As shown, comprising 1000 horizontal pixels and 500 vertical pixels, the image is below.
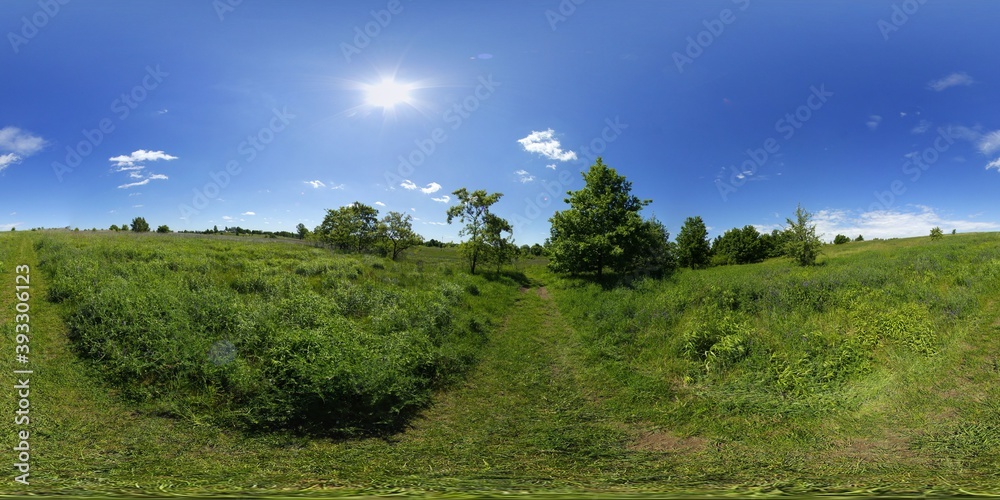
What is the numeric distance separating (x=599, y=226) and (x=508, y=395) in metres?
20.9

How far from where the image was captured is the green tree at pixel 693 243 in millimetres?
47531

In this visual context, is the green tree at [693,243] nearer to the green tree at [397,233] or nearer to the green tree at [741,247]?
the green tree at [741,247]

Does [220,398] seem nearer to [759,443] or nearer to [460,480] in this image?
[460,480]

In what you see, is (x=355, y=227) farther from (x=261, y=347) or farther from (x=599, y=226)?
(x=261, y=347)

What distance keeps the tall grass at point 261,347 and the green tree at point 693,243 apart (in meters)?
40.8

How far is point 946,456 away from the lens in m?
5.23

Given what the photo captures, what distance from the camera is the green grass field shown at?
15.9 feet

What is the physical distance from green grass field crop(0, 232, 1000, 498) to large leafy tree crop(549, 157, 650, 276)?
12640mm

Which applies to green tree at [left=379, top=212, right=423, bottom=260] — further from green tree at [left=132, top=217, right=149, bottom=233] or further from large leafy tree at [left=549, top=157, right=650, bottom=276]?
green tree at [left=132, top=217, right=149, bottom=233]

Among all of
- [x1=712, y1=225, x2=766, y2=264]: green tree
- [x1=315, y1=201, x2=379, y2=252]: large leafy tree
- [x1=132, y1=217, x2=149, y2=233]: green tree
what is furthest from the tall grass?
[x1=132, y1=217, x2=149, y2=233]: green tree

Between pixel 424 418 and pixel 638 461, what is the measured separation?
4.11 metres

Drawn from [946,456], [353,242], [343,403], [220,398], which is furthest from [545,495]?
[353,242]

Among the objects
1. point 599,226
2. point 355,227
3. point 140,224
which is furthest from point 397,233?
point 140,224

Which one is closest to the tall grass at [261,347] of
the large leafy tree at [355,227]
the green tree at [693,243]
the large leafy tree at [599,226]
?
the large leafy tree at [599,226]
